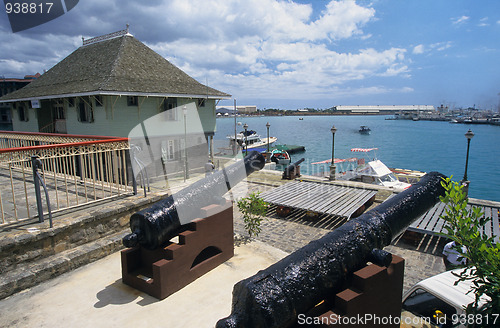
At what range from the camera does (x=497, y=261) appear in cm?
237

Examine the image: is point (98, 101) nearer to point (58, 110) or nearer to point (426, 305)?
point (58, 110)

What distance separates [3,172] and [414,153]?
205 ft

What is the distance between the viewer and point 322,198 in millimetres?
11836

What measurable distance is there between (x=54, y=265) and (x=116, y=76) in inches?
578

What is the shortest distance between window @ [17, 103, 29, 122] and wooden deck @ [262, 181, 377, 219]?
19.9 meters

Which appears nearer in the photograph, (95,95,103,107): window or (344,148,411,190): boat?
(95,95,103,107): window

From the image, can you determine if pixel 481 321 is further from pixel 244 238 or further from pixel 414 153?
pixel 414 153

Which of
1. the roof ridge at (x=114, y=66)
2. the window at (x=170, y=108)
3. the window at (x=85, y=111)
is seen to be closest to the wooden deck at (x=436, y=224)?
the roof ridge at (x=114, y=66)

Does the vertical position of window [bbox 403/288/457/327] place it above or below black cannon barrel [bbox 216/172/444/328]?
below

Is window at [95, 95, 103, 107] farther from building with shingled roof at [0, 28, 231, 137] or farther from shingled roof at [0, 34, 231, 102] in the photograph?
shingled roof at [0, 34, 231, 102]

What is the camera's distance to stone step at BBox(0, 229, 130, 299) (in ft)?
15.4

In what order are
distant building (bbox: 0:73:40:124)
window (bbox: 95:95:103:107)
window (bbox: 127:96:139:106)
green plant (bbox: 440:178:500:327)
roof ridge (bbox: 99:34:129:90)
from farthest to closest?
distant building (bbox: 0:73:40:124) → window (bbox: 127:96:139:106) → window (bbox: 95:95:103:107) → roof ridge (bbox: 99:34:129:90) → green plant (bbox: 440:178:500:327)

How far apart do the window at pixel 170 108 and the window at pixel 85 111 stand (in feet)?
13.9

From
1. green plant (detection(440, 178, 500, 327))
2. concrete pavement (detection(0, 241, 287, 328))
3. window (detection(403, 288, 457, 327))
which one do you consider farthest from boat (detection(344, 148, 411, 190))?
green plant (detection(440, 178, 500, 327))
